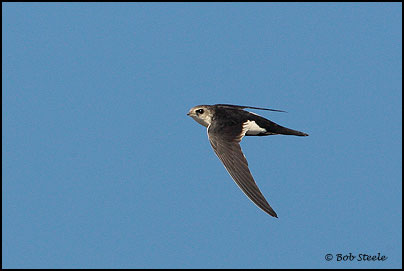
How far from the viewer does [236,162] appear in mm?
6715

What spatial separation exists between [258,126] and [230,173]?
1.58 meters

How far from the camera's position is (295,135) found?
8109 millimetres

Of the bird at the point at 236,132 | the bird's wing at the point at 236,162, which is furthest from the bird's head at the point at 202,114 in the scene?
the bird's wing at the point at 236,162

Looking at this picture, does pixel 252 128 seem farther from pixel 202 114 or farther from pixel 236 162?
pixel 236 162

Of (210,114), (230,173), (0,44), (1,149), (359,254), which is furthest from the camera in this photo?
(210,114)

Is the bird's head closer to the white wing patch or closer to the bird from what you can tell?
the bird

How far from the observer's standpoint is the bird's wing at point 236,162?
6.19 m

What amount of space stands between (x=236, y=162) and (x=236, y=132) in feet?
2.48

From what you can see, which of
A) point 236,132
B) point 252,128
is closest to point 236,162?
point 236,132

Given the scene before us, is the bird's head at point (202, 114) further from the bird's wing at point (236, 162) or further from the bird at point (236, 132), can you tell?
the bird's wing at point (236, 162)

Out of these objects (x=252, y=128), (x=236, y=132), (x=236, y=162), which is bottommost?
(x=236, y=162)

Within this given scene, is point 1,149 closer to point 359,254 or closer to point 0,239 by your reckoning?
point 0,239

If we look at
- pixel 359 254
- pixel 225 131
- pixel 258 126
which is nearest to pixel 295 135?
pixel 258 126

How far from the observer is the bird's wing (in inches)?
244
